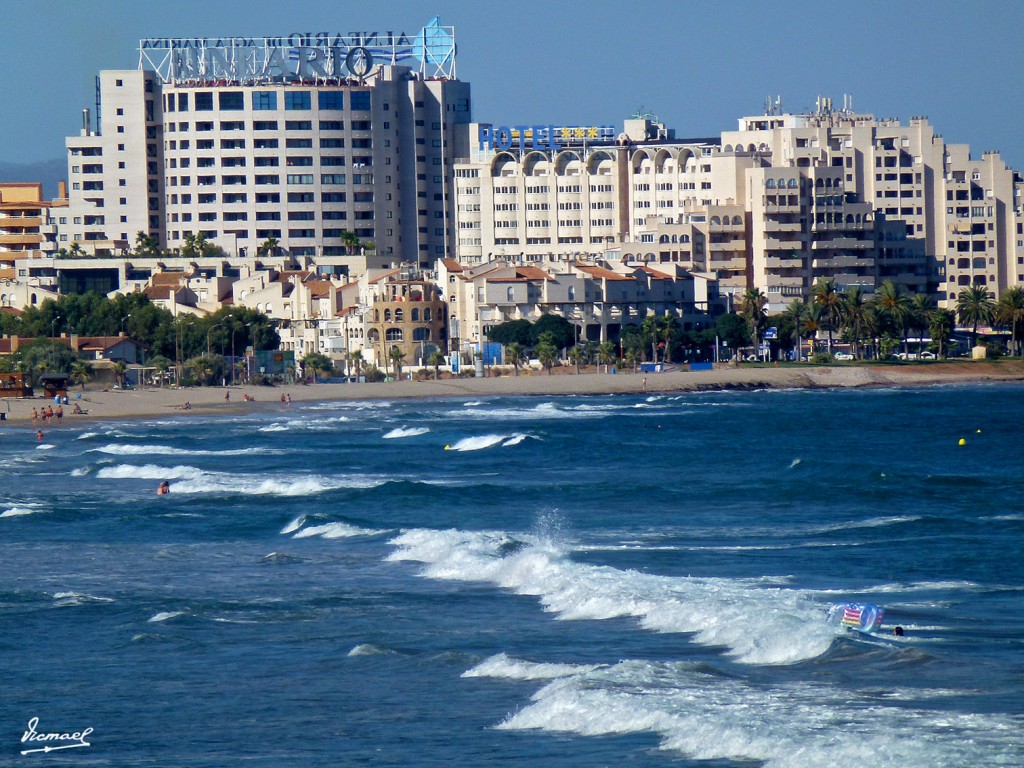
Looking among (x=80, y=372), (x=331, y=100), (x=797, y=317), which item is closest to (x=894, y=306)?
(x=797, y=317)

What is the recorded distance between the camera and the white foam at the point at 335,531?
1809 inches

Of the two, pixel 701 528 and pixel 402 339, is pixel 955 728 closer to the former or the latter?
pixel 701 528

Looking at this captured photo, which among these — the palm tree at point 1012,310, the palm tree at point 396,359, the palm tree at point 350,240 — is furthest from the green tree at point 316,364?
the palm tree at point 1012,310

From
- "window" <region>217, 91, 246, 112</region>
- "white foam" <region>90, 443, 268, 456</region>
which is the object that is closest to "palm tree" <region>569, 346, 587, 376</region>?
"window" <region>217, 91, 246, 112</region>

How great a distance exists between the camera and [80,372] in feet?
413

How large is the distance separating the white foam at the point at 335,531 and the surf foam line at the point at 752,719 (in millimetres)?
18497

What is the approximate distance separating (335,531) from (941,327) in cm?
10437

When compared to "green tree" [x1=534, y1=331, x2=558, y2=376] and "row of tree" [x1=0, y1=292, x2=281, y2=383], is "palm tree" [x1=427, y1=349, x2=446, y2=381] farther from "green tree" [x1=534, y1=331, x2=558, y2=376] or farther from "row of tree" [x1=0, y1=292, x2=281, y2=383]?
"row of tree" [x1=0, y1=292, x2=281, y2=383]

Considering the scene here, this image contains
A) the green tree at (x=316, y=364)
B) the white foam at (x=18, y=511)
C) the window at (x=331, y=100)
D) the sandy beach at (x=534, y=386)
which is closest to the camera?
the white foam at (x=18, y=511)

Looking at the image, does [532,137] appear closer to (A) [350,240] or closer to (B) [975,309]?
(A) [350,240]

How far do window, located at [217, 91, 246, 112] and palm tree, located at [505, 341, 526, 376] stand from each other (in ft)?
186

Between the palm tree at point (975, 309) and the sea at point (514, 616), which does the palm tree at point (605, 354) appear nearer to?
the palm tree at point (975, 309)

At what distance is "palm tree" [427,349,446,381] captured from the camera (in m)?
139

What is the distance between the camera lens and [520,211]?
18900 centimetres
